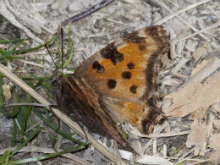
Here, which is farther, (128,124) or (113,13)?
(113,13)

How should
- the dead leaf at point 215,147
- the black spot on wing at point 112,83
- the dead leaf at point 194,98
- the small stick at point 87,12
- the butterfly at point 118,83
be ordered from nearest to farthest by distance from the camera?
the butterfly at point 118,83
the black spot on wing at point 112,83
the dead leaf at point 215,147
the dead leaf at point 194,98
the small stick at point 87,12

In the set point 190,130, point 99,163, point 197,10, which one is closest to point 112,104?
point 99,163

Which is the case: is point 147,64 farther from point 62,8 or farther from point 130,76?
point 62,8

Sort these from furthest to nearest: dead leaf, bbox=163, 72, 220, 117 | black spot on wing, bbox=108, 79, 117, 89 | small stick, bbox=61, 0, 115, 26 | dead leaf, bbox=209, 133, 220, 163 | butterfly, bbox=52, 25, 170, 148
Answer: small stick, bbox=61, 0, 115, 26, dead leaf, bbox=163, 72, 220, 117, dead leaf, bbox=209, 133, 220, 163, black spot on wing, bbox=108, 79, 117, 89, butterfly, bbox=52, 25, 170, 148

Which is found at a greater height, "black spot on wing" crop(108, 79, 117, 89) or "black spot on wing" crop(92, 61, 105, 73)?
"black spot on wing" crop(92, 61, 105, 73)

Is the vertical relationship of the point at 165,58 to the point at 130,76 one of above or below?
above

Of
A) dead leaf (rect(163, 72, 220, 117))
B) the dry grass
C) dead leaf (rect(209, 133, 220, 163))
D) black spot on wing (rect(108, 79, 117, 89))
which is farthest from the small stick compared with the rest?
dead leaf (rect(209, 133, 220, 163))

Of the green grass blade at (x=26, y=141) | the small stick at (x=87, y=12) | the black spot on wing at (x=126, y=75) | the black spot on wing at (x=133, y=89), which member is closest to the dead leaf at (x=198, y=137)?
the black spot on wing at (x=133, y=89)

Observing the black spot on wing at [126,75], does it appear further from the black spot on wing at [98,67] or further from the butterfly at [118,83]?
the black spot on wing at [98,67]

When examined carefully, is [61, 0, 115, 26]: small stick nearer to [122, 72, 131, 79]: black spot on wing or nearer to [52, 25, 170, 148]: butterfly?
[52, 25, 170, 148]: butterfly
